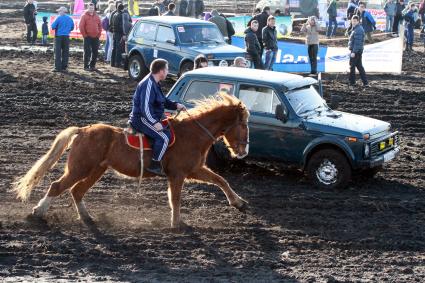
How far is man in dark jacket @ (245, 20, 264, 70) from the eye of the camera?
23359mm

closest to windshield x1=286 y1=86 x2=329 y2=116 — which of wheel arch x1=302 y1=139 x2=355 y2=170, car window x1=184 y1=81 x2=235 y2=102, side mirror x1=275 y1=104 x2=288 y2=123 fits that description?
side mirror x1=275 y1=104 x2=288 y2=123

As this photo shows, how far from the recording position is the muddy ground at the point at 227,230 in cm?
955

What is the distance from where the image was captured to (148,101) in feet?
35.8

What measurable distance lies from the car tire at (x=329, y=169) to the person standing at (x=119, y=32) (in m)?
13.8

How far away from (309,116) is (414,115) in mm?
6611

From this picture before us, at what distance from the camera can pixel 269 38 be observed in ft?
79.4

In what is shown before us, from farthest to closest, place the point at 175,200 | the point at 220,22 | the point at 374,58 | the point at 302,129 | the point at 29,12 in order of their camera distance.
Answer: the point at 29,12 < the point at 220,22 < the point at 374,58 < the point at 302,129 < the point at 175,200

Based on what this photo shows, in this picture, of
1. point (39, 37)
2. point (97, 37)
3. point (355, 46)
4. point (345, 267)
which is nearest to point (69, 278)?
point (345, 267)

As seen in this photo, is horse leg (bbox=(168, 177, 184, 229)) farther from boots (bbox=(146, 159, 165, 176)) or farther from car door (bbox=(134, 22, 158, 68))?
car door (bbox=(134, 22, 158, 68))

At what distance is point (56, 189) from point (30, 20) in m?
22.4

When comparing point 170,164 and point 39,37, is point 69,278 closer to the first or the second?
point 170,164

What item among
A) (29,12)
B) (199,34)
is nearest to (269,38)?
(199,34)

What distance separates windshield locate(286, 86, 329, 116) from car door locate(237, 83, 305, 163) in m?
0.21

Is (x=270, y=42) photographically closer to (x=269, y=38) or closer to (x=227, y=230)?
(x=269, y=38)
